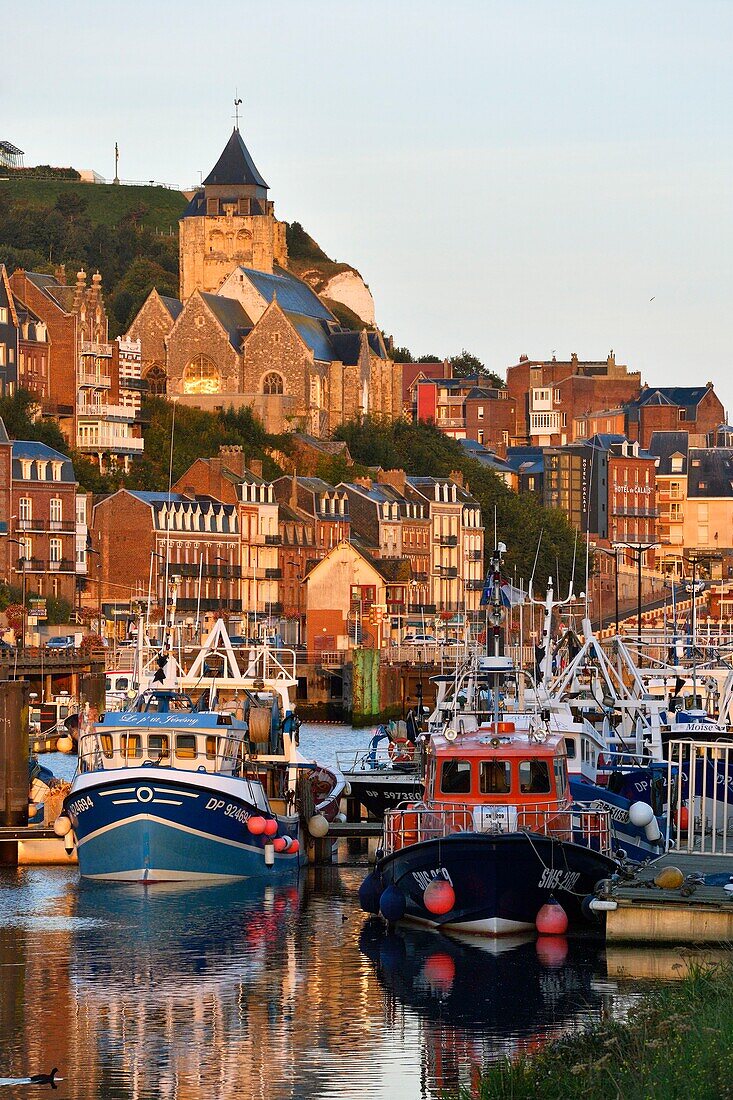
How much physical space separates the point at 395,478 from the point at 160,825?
118 m

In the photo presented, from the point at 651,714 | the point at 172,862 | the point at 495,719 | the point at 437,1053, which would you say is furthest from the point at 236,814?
the point at 437,1053

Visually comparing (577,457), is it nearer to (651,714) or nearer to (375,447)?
(375,447)

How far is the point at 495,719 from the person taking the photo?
36.6 metres

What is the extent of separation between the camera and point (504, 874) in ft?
114

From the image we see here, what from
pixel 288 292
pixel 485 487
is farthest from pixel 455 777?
pixel 288 292

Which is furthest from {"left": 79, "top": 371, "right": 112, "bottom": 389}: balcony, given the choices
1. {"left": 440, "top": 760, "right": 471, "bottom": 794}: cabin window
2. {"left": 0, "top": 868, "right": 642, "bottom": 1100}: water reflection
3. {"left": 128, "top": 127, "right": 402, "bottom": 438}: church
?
{"left": 440, "top": 760, "right": 471, "bottom": 794}: cabin window

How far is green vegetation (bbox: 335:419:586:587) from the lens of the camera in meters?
162

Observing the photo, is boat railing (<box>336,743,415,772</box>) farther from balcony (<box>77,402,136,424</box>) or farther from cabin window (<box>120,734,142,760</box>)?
balcony (<box>77,402,136,424</box>)

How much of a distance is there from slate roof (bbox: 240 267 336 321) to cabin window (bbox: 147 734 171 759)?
132877mm

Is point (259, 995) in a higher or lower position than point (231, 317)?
lower

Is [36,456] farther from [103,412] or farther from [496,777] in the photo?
[496,777]

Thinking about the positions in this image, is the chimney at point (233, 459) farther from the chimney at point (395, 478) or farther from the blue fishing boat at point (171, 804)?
the blue fishing boat at point (171, 804)

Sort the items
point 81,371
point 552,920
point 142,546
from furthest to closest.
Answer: point 81,371, point 142,546, point 552,920

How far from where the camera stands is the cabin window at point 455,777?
36.1 metres
